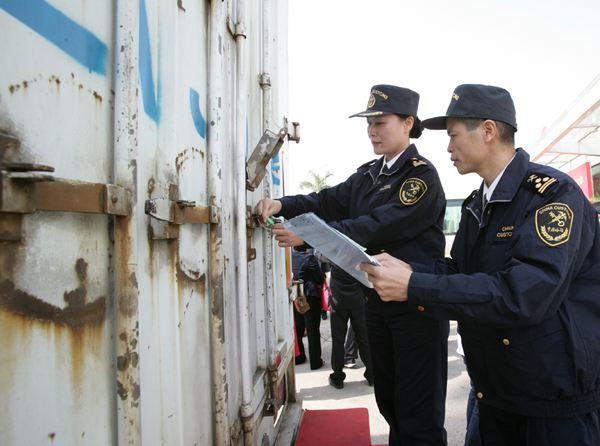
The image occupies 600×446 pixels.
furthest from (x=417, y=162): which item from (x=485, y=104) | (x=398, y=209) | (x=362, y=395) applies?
(x=362, y=395)

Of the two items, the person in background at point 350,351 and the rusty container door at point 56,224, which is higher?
the rusty container door at point 56,224

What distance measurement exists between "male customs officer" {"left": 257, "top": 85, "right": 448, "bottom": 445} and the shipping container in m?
0.69

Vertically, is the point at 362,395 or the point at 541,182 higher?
the point at 541,182

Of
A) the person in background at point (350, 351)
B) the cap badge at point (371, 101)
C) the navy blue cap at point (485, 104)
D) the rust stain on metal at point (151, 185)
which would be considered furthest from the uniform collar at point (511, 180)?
the person in background at point (350, 351)

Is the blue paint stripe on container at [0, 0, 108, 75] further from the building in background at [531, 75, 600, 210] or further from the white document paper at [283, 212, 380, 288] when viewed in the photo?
the building in background at [531, 75, 600, 210]

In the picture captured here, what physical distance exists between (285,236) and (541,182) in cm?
111

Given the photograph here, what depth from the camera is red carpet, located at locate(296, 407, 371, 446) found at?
2463mm

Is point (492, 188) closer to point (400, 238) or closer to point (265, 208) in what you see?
point (400, 238)

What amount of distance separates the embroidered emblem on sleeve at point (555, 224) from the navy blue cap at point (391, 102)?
108 centimetres

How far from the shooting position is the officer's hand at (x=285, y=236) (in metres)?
2.08

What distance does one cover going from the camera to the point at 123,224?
86cm

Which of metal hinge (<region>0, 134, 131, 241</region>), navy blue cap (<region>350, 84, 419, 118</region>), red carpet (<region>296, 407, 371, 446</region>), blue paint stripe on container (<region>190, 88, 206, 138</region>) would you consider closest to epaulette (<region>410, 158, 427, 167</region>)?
navy blue cap (<region>350, 84, 419, 118</region>)

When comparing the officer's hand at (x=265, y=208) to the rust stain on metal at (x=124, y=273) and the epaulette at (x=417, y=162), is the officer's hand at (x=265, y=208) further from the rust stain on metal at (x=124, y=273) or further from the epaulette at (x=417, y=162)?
the rust stain on metal at (x=124, y=273)

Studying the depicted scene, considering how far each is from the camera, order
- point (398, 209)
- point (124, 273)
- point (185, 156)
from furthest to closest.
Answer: point (398, 209) → point (185, 156) → point (124, 273)
